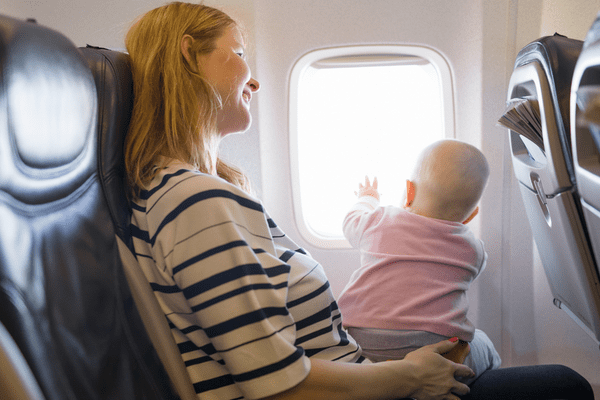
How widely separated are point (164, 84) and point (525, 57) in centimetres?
93

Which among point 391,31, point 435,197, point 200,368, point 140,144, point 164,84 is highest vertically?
point 391,31

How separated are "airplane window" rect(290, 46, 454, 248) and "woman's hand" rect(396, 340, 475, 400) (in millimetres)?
943

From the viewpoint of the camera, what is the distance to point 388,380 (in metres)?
0.93

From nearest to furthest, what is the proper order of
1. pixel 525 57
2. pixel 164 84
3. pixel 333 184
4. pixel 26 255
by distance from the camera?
pixel 26 255 < pixel 164 84 < pixel 525 57 < pixel 333 184

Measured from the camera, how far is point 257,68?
1.79 m

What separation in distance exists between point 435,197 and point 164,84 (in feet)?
2.90

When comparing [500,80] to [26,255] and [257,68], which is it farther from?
[26,255]

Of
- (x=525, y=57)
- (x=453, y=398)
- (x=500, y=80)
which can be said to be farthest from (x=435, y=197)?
(x=500, y=80)

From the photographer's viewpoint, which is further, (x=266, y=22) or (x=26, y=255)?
(x=266, y=22)

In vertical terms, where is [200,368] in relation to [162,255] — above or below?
below

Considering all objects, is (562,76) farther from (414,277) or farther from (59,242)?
(59,242)

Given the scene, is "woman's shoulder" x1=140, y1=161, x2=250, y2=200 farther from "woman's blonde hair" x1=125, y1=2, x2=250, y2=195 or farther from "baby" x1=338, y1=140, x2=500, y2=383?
"baby" x1=338, y1=140, x2=500, y2=383

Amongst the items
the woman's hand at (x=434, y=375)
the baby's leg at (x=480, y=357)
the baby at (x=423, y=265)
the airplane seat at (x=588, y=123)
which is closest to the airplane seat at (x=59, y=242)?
the woman's hand at (x=434, y=375)

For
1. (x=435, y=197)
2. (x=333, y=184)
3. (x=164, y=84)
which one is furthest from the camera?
(x=333, y=184)
